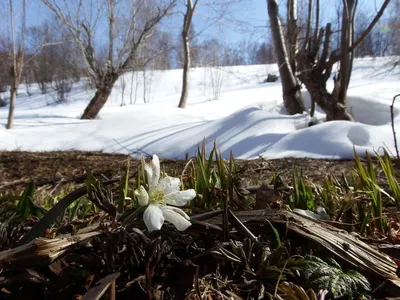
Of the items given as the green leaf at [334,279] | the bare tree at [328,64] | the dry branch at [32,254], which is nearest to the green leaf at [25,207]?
the dry branch at [32,254]

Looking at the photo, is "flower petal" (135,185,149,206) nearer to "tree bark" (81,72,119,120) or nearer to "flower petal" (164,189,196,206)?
"flower petal" (164,189,196,206)

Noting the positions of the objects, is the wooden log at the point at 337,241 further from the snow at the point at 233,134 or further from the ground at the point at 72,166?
the ground at the point at 72,166

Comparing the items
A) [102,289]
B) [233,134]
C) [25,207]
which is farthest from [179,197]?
[233,134]

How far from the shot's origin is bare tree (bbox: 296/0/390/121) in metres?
6.23

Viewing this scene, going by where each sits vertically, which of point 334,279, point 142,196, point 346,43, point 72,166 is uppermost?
point 346,43

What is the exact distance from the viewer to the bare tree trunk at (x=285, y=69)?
7852 millimetres

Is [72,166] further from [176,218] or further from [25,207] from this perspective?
[176,218]

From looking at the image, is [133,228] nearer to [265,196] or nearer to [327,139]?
[265,196]

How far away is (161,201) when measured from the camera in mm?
464

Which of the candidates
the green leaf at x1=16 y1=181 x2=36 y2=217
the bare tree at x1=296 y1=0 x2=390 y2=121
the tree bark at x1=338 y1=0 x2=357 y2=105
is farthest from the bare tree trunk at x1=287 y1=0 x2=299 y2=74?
the green leaf at x1=16 y1=181 x2=36 y2=217

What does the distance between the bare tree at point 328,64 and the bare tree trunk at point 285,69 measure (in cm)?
107

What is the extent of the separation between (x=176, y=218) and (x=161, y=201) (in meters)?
0.05

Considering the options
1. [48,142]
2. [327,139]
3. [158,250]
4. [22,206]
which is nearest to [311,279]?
[158,250]

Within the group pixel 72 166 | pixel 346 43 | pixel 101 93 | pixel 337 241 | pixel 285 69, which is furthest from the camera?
pixel 101 93
